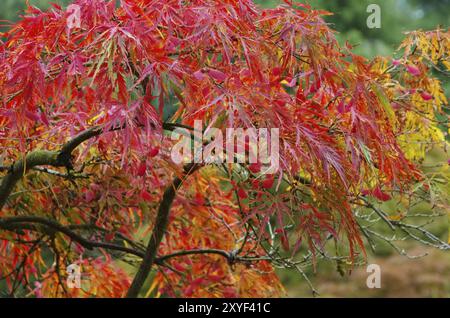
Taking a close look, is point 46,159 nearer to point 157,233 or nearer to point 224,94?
point 157,233

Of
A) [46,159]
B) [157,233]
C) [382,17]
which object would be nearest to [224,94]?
[46,159]

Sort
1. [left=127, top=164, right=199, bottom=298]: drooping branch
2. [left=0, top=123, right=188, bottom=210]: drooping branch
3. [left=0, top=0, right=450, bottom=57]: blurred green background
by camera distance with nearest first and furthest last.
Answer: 1. [left=0, top=123, right=188, bottom=210]: drooping branch
2. [left=127, top=164, right=199, bottom=298]: drooping branch
3. [left=0, top=0, right=450, bottom=57]: blurred green background

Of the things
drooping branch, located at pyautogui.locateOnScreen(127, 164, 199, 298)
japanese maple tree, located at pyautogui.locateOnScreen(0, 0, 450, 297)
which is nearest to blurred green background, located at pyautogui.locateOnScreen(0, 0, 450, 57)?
drooping branch, located at pyautogui.locateOnScreen(127, 164, 199, 298)

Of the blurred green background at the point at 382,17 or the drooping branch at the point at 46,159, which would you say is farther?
the blurred green background at the point at 382,17

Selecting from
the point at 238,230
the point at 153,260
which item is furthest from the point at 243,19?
the point at 238,230

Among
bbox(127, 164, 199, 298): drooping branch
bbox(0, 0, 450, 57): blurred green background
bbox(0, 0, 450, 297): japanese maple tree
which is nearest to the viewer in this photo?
bbox(0, 0, 450, 297): japanese maple tree

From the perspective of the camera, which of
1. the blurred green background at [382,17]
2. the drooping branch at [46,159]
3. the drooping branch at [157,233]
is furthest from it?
the blurred green background at [382,17]

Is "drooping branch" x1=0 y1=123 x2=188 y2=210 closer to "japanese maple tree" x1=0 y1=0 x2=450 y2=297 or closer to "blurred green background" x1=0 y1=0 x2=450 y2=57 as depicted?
"japanese maple tree" x1=0 y1=0 x2=450 y2=297

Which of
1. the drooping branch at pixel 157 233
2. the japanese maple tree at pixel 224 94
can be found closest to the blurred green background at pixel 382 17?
the drooping branch at pixel 157 233

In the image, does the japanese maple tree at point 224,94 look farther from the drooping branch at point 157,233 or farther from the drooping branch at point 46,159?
the drooping branch at point 157,233

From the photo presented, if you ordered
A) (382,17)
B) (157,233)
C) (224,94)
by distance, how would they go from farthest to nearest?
(382,17)
(157,233)
(224,94)

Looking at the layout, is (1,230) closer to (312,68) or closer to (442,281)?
(312,68)

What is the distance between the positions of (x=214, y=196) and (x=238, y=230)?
1.13ft

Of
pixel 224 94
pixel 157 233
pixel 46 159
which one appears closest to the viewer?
pixel 224 94
